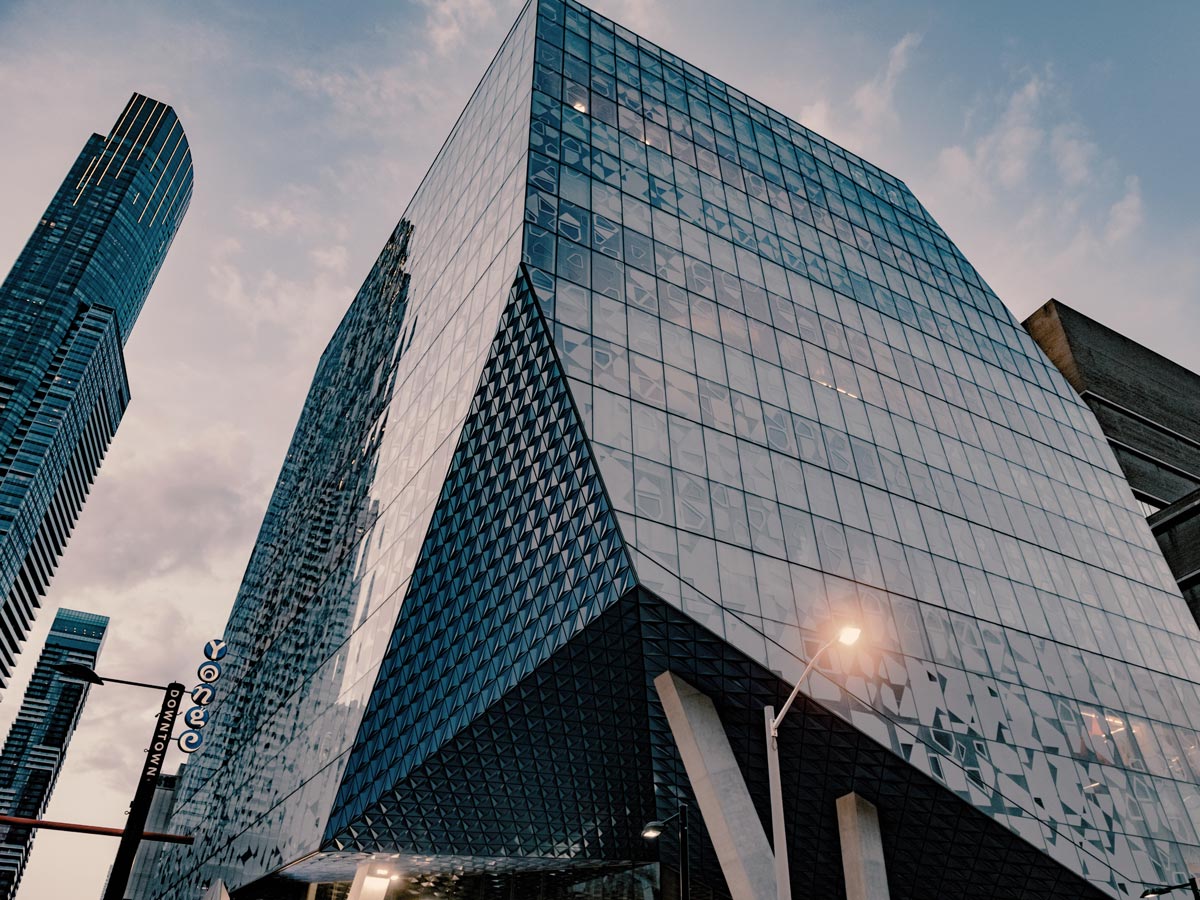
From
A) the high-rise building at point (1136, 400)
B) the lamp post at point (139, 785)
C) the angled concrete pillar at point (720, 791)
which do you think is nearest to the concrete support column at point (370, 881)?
the angled concrete pillar at point (720, 791)

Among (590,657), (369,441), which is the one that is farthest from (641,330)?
(369,441)

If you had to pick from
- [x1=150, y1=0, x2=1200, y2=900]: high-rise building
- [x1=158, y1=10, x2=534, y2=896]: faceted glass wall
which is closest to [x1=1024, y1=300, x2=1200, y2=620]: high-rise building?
[x1=150, y1=0, x2=1200, y2=900]: high-rise building

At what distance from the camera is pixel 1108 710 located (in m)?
35.0

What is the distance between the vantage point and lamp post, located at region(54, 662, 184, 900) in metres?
15.1

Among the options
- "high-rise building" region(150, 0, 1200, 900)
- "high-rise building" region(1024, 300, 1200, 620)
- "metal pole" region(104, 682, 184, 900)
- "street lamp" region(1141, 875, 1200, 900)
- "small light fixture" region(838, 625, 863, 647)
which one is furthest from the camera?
"high-rise building" region(1024, 300, 1200, 620)

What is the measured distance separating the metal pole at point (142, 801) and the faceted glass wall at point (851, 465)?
41.6ft

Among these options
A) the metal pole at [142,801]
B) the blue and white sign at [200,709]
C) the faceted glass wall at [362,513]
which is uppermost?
the faceted glass wall at [362,513]

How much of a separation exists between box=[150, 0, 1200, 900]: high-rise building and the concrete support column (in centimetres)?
12

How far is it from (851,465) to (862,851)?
1468 cm

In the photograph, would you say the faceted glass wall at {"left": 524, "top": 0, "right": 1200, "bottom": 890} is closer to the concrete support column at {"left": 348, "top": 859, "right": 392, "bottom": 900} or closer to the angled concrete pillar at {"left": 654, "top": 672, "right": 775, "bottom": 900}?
the angled concrete pillar at {"left": 654, "top": 672, "right": 775, "bottom": 900}

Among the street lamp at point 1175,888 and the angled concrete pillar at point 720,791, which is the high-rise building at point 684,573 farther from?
the street lamp at point 1175,888

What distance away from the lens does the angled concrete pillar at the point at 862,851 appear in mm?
27828

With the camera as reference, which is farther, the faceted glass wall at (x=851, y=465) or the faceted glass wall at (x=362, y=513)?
→ the faceted glass wall at (x=362, y=513)

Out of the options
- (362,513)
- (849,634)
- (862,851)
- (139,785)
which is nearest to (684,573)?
Answer: (862,851)
